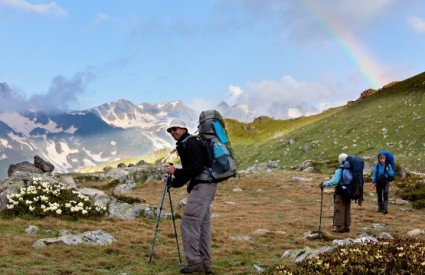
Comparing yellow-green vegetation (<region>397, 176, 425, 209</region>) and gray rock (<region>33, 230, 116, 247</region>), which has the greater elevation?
yellow-green vegetation (<region>397, 176, 425, 209</region>)

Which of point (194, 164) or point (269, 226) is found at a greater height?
point (194, 164)

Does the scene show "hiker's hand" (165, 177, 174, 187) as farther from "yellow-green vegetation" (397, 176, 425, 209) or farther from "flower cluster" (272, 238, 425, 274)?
"yellow-green vegetation" (397, 176, 425, 209)

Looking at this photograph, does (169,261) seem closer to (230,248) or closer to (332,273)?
(230,248)

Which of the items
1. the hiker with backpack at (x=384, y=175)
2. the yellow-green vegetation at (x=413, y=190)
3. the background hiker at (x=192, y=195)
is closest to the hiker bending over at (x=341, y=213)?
the hiker with backpack at (x=384, y=175)

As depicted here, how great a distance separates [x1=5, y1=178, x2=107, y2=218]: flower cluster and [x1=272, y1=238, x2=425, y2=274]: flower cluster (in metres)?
14.1

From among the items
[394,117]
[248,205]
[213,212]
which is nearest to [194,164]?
[213,212]

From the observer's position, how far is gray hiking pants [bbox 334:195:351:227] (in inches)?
818

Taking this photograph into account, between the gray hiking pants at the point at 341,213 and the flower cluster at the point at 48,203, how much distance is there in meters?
11.2

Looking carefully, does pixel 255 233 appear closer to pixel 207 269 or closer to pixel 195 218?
pixel 207 269

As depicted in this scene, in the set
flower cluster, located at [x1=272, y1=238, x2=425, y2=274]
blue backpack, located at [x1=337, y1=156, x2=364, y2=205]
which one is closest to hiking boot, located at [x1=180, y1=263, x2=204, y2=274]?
flower cluster, located at [x1=272, y1=238, x2=425, y2=274]

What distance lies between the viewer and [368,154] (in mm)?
62844

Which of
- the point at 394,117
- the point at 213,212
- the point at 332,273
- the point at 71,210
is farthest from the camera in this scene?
the point at 394,117

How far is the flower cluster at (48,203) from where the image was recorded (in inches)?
820

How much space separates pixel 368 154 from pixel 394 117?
1577 cm
